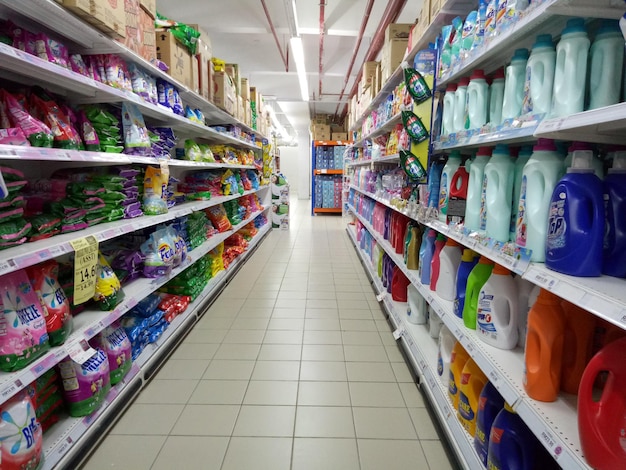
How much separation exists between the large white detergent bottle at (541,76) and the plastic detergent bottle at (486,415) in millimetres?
1109

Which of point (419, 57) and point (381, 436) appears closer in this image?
point (381, 436)

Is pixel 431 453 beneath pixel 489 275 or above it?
beneath

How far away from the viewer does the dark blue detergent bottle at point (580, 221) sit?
0.99 metres

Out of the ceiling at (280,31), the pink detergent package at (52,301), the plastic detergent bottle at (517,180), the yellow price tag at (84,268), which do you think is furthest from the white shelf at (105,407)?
the ceiling at (280,31)

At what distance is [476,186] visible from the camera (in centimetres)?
163

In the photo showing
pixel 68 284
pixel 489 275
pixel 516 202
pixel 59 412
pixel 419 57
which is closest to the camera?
pixel 516 202

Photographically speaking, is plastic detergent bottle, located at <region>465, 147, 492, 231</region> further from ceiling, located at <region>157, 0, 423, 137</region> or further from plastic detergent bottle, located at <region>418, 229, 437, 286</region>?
ceiling, located at <region>157, 0, 423, 137</region>


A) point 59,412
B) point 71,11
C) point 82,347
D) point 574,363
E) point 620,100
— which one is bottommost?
point 59,412

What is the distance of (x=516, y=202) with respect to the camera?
4.72 feet

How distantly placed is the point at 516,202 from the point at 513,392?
28.7 inches

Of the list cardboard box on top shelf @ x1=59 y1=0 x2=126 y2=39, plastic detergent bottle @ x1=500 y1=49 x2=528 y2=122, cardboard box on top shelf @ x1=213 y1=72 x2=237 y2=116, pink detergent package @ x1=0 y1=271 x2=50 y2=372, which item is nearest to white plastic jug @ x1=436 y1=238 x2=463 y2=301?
plastic detergent bottle @ x1=500 y1=49 x2=528 y2=122

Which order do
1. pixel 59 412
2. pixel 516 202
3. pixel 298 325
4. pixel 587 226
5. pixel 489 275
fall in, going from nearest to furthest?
pixel 587 226 < pixel 516 202 < pixel 489 275 < pixel 59 412 < pixel 298 325

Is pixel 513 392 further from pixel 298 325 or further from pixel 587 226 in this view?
pixel 298 325

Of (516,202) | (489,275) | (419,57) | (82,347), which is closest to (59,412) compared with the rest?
(82,347)
